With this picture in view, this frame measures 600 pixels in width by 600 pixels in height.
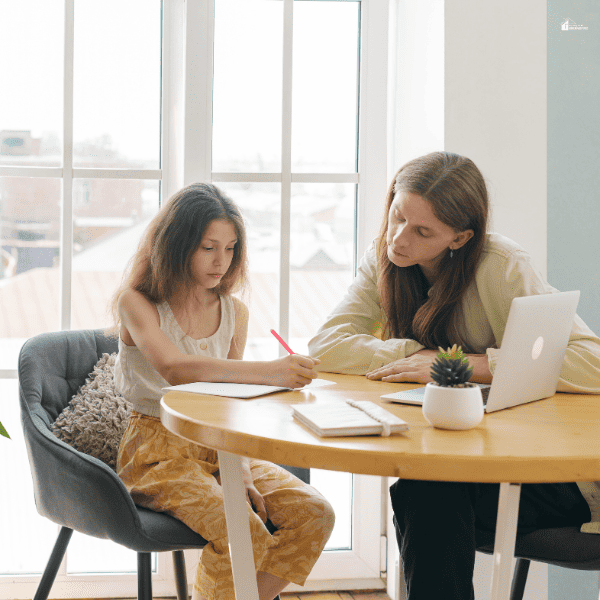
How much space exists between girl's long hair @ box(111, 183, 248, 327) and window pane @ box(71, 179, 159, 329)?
1.57 ft

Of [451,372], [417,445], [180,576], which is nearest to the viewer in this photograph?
[417,445]

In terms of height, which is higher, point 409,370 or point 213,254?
point 213,254

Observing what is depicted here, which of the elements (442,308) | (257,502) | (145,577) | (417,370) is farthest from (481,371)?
(145,577)

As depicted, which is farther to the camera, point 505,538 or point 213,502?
point 213,502

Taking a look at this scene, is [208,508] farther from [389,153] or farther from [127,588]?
[389,153]

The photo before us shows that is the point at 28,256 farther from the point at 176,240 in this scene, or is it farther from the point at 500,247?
the point at 500,247

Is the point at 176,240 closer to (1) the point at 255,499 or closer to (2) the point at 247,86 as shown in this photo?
(1) the point at 255,499

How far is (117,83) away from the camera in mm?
2166

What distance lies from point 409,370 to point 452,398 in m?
0.46

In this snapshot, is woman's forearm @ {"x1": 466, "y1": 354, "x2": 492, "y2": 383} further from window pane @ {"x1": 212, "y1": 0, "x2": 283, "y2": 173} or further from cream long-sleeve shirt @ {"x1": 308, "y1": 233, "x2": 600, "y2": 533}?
window pane @ {"x1": 212, "y1": 0, "x2": 283, "y2": 173}

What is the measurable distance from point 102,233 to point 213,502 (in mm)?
1126

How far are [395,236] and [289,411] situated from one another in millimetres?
619

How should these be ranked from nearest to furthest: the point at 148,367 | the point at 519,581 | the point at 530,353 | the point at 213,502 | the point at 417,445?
the point at 417,445, the point at 530,353, the point at 213,502, the point at 519,581, the point at 148,367

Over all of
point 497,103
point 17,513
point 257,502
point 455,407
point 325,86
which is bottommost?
point 17,513
